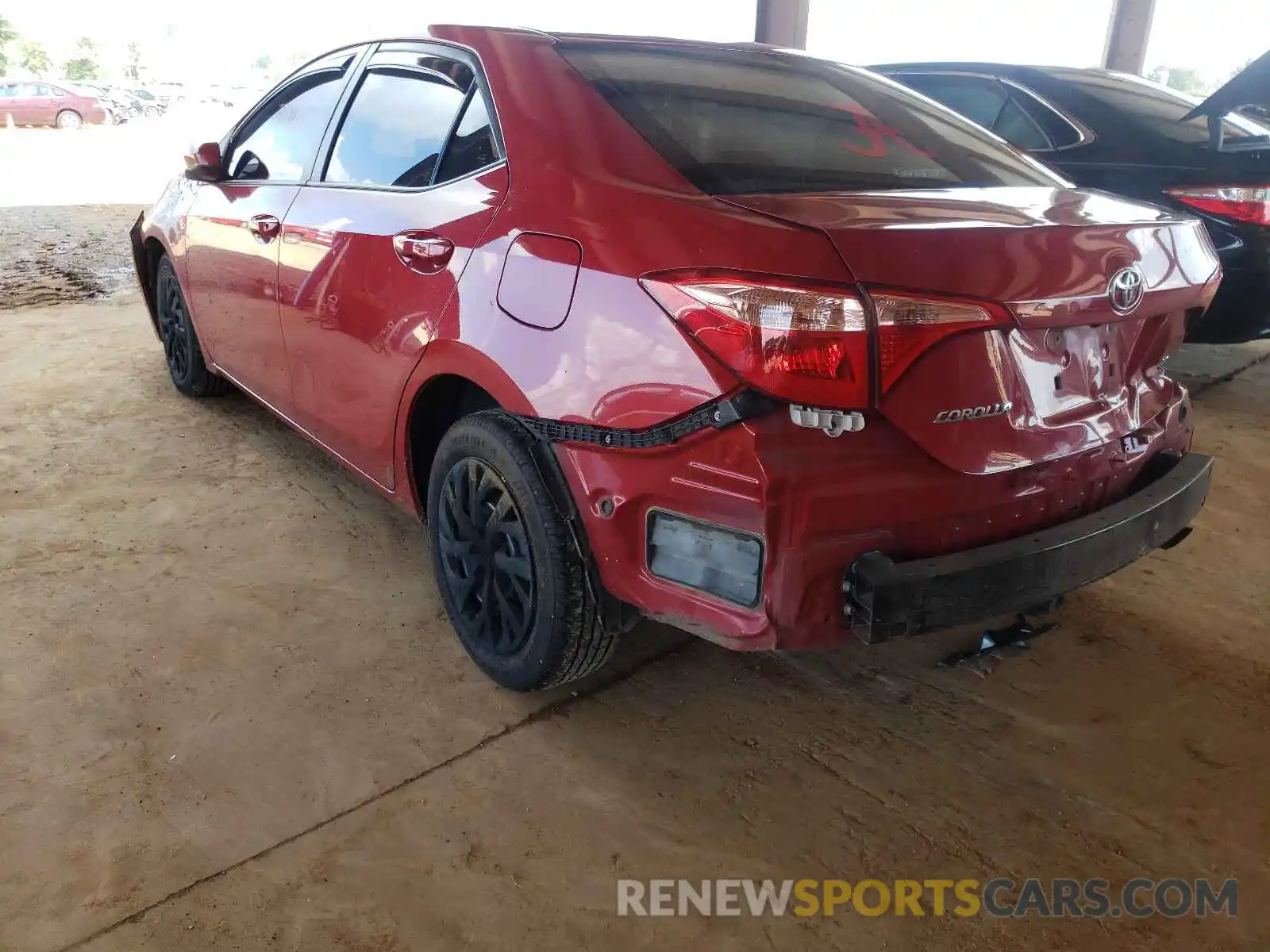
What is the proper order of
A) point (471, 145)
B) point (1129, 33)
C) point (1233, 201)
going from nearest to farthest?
1. point (471, 145)
2. point (1233, 201)
3. point (1129, 33)

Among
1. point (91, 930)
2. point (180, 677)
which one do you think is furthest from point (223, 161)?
point (91, 930)

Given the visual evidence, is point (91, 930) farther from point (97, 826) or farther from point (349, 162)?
point (349, 162)

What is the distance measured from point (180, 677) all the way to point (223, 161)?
6.71 ft

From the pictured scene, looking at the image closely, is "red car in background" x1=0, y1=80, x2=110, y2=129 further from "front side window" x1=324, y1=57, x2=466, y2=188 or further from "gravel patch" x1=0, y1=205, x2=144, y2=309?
"front side window" x1=324, y1=57, x2=466, y2=188

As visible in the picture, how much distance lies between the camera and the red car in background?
2100 centimetres

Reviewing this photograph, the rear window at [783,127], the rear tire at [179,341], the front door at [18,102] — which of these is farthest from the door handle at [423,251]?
the front door at [18,102]

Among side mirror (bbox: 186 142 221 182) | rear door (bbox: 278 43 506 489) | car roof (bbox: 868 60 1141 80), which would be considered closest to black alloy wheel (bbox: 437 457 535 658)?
rear door (bbox: 278 43 506 489)

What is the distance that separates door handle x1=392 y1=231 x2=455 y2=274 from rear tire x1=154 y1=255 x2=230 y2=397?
207 centimetres

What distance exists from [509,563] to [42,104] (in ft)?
82.7

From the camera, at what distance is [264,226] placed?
284 cm

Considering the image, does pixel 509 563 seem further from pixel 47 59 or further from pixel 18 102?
pixel 47 59

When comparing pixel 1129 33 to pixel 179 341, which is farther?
pixel 1129 33

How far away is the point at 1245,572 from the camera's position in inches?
110

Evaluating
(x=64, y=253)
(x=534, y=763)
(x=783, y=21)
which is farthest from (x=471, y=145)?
(x=64, y=253)
